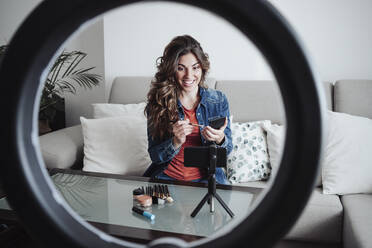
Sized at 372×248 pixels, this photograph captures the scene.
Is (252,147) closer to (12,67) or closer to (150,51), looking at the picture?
(150,51)

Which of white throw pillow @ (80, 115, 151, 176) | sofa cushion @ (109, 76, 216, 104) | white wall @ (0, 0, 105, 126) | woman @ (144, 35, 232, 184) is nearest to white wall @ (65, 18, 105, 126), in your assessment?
white wall @ (0, 0, 105, 126)

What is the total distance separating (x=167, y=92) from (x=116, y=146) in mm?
593

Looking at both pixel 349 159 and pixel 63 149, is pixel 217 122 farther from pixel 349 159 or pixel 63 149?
pixel 63 149

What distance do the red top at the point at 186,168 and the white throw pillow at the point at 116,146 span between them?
1.31 feet

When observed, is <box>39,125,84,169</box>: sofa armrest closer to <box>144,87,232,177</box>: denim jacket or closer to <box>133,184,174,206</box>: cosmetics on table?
<box>144,87,232,177</box>: denim jacket

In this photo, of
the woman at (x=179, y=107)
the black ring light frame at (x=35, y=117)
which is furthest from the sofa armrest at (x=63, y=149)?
the black ring light frame at (x=35, y=117)

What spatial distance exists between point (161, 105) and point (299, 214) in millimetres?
1532

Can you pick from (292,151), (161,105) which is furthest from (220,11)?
(161,105)

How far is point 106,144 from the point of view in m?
2.04

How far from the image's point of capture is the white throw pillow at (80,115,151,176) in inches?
78.8

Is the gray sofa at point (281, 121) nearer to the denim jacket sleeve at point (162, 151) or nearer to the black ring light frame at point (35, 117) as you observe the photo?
the denim jacket sleeve at point (162, 151)

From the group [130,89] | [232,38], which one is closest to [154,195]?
[130,89]

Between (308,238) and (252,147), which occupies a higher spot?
(252,147)

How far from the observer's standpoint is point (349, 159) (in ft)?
5.48
